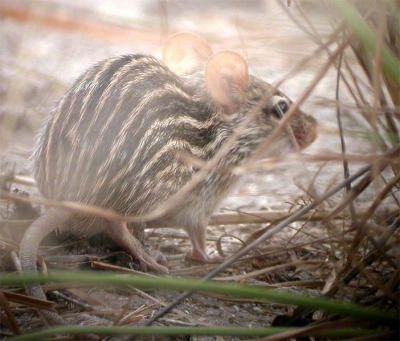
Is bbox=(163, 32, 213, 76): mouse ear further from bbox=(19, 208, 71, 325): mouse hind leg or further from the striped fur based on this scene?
bbox=(19, 208, 71, 325): mouse hind leg

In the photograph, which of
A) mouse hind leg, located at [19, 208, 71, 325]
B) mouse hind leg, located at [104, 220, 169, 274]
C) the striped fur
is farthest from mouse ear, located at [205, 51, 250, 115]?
mouse hind leg, located at [19, 208, 71, 325]

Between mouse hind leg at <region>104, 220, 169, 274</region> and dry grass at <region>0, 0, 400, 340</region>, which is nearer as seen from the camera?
dry grass at <region>0, 0, 400, 340</region>

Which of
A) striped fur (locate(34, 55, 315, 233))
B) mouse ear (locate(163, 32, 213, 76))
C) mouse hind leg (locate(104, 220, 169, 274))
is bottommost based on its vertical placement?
mouse hind leg (locate(104, 220, 169, 274))

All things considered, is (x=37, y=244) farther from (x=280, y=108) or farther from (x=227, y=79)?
(x=280, y=108)

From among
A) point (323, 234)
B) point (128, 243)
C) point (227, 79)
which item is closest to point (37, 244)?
point (128, 243)

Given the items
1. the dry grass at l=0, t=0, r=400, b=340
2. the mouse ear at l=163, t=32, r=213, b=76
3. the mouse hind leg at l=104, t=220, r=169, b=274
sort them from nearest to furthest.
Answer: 1. the dry grass at l=0, t=0, r=400, b=340
2. the mouse hind leg at l=104, t=220, r=169, b=274
3. the mouse ear at l=163, t=32, r=213, b=76

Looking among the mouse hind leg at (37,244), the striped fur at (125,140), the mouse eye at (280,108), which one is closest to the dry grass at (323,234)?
the mouse hind leg at (37,244)

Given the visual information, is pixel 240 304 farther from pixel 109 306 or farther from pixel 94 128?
pixel 94 128

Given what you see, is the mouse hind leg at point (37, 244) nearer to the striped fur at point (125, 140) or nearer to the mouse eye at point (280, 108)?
the striped fur at point (125, 140)
